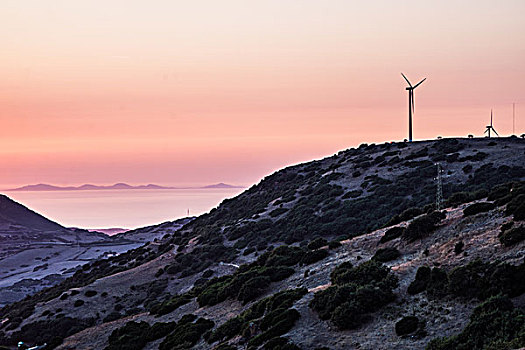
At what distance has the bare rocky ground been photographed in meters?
22.4

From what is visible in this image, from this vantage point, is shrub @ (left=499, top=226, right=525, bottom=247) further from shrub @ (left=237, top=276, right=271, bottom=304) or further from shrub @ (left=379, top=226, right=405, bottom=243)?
shrub @ (left=237, top=276, right=271, bottom=304)

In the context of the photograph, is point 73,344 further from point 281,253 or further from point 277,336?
point 277,336

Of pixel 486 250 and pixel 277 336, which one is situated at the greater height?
pixel 486 250

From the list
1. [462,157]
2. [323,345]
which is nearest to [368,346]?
[323,345]

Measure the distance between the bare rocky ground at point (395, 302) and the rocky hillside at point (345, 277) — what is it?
10 centimetres

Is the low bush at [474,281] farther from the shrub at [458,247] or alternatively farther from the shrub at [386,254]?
the shrub at [386,254]

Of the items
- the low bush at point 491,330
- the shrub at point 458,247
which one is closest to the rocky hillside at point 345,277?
the low bush at point 491,330

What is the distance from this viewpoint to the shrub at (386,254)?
32.6m

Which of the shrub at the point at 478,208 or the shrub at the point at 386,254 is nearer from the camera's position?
the shrub at the point at 386,254

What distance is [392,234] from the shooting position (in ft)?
120

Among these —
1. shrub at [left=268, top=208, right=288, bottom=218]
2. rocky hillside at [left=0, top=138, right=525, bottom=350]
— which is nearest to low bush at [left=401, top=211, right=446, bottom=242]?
rocky hillside at [left=0, top=138, right=525, bottom=350]

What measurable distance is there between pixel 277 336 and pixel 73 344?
22.2 meters

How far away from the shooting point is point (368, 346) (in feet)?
73.1

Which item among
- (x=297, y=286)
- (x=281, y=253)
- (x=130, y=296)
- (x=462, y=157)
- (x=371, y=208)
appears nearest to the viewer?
(x=297, y=286)
